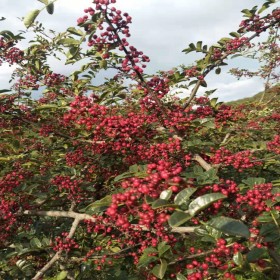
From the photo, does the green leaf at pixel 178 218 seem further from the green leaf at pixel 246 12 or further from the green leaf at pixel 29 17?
the green leaf at pixel 246 12

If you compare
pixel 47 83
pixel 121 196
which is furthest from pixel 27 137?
pixel 121 196

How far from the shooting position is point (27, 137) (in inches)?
Answer: 228

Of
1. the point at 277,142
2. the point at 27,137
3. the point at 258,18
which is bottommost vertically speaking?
the point at 277,142

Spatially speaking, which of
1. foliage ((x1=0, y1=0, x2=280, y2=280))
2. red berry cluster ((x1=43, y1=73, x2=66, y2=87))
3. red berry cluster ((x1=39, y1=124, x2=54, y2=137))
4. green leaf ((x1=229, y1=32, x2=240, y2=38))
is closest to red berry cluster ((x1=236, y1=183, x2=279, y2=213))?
foliage ((x1=0, y1=0, x2=280, y2=280))

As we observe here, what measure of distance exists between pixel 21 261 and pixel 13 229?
481 millimetres

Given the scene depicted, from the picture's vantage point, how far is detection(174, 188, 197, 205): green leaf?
7.27 ft

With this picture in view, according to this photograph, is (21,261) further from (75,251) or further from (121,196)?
(121,196)

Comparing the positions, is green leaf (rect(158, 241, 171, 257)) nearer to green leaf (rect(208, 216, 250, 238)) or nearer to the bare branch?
the bare branch

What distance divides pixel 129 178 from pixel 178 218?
1.06m

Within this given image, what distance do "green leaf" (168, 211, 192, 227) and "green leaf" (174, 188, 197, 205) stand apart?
0.15m

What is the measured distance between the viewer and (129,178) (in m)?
3.04

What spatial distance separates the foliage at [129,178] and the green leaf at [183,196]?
0.06ft

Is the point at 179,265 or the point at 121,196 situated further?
the point at 179,265

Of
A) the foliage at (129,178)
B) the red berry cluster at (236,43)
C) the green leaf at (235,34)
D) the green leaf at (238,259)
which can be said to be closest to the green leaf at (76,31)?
the foliage at (129,178)
